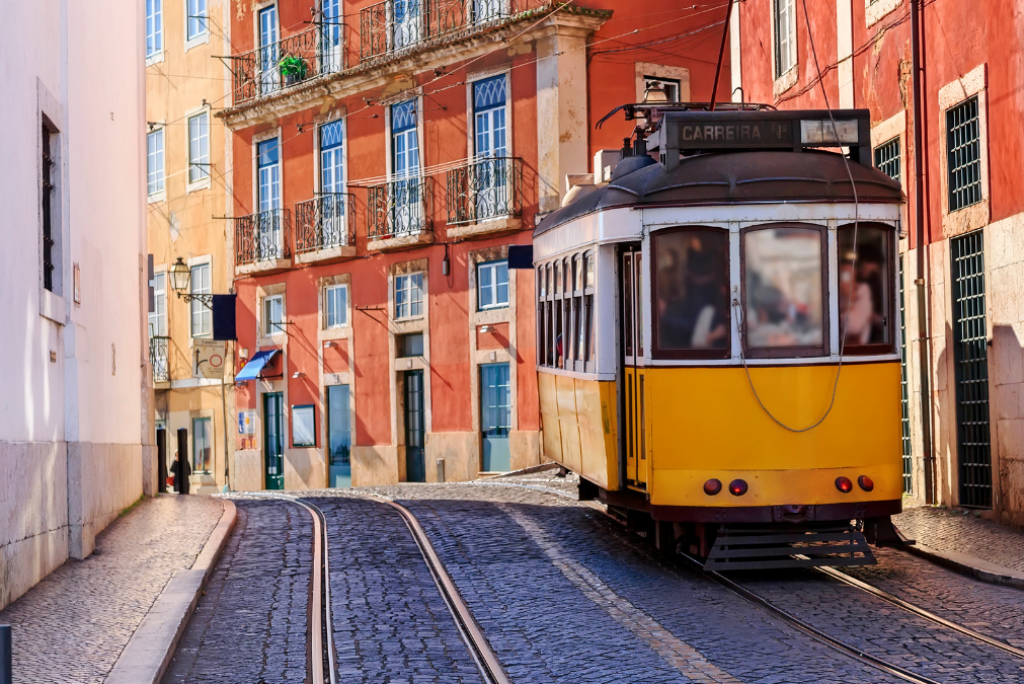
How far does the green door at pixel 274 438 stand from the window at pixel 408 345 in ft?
14.3

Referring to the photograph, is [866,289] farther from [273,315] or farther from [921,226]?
[273,315]

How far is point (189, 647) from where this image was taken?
9.22m

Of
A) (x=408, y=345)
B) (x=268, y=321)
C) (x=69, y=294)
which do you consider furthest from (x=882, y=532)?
(x=268, y=321)

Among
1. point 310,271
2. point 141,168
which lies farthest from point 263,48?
point 141,168

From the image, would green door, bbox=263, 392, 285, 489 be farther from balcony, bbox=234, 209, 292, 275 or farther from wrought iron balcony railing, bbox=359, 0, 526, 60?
wrought iron balcony railing, bbox=359, 0, 526, 60

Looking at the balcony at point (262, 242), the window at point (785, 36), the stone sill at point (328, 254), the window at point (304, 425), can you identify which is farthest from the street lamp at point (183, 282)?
the window at point (785, 36)

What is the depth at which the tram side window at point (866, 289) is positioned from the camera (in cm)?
1072

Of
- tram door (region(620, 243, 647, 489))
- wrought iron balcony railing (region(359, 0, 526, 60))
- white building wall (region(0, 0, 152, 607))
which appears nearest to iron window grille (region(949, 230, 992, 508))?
tram door (region(620, 243, 647, 489))

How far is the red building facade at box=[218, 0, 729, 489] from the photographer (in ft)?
86.1

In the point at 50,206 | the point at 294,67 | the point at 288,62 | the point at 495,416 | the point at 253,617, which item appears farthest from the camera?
the point at 288,62

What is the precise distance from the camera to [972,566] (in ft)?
35.6

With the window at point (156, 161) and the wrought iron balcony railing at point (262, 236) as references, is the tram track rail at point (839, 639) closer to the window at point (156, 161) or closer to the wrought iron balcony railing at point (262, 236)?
the wrought iron balcony railing at point (262, 236)

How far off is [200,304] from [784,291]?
2720cm

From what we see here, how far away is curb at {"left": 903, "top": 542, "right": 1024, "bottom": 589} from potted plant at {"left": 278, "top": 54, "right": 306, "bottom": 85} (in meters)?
22.4
